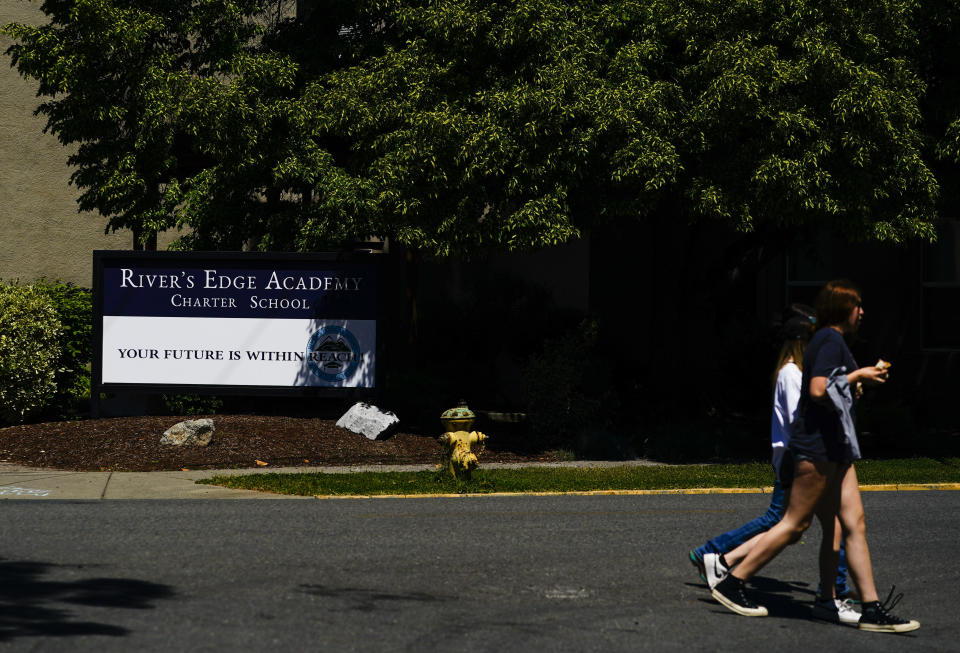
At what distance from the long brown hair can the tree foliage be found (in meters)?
7.26

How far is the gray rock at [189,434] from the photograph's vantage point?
15398 millimetres

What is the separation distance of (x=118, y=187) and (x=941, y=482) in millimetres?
12254

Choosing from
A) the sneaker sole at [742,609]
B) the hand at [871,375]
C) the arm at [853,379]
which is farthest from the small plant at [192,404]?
the hand at [871,375]

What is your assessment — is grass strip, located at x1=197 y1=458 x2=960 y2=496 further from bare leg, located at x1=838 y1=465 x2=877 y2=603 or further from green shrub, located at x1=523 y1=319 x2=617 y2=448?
bare leg, located at x1=838 y1=465 x2=877 y2=603

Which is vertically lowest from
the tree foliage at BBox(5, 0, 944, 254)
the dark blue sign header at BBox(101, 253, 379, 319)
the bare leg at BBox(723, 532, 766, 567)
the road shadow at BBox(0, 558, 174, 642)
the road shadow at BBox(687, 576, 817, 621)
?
the road shadow at BBox(687, 576, 817, 621)

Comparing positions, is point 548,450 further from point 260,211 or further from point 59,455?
point 59,455

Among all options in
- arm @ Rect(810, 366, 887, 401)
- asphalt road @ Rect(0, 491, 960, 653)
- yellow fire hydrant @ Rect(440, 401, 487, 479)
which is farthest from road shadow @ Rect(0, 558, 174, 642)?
yellow fire hydrant @ Rect(440, 401, 487, 479)

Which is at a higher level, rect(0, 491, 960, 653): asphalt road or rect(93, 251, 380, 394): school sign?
rect(93, 251, 380, 394): school sign

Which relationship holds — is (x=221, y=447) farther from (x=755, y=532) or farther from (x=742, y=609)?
(x=742, y=609)

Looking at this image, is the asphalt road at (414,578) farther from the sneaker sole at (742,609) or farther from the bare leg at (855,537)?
the bare leg at (855,537)

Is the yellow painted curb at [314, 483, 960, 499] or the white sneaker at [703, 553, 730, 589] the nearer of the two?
the white sneaker at [703, 553, 730, 589]

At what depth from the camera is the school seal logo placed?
56.2ft

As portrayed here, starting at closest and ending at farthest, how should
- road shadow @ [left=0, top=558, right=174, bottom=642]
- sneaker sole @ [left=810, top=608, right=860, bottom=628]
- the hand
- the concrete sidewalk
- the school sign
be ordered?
road shadow @ [left=0, top=558, right=174, bottom=642] < the hand < sneaker sole @ [left=810, top=608, right=860, bottom=628] < the concrete sidewalk < the school sign

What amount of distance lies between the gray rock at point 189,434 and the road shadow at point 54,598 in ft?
23.8
